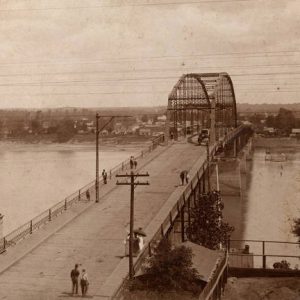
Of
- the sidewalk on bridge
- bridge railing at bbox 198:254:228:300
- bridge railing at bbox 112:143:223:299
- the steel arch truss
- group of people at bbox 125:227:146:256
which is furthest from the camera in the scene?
the steel arch truss

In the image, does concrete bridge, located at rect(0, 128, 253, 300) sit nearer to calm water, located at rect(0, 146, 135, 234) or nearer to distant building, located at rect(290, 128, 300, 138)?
calm water, located at rect(0, 146, 135, 234)

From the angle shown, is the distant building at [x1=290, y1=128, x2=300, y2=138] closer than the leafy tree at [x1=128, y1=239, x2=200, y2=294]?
No

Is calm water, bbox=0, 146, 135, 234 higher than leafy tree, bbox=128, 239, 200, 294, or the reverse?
leafy tree, bbox=128, 239, 200, 294

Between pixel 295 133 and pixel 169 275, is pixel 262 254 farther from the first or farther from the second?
pixel 295 133

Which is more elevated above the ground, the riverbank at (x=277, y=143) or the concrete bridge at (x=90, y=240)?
the concrete bridge at (x=90, y=240)

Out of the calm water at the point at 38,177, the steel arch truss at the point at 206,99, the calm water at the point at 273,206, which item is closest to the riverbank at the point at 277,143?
the steel arch truss at the point at 206,99

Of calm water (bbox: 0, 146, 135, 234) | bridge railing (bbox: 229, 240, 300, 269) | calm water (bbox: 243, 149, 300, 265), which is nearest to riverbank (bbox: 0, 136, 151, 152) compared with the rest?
calm water (bbox: 0, 146, 135, 234)

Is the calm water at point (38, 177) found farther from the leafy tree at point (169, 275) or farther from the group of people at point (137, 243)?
the leafy tree at point (169, 275)

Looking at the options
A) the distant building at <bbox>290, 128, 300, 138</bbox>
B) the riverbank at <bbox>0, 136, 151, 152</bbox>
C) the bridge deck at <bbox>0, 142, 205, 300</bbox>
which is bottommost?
the riverbank at <bbox>0, 136, 151, 152</bbox>

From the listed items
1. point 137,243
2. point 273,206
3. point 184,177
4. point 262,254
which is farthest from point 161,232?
point 273,206
